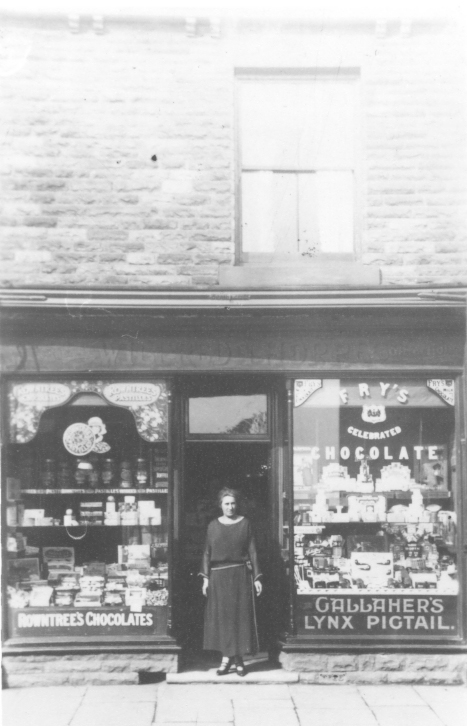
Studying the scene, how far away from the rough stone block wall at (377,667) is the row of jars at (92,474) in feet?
7.63

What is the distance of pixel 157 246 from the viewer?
6.84 m

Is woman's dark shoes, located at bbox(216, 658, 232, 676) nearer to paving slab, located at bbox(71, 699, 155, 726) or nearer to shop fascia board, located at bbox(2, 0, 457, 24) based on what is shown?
Result: paving slab, located at bbox(71, 699, 155, 726)

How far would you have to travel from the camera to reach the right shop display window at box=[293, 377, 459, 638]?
272 inches

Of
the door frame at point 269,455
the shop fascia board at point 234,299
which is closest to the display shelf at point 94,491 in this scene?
the door frame at point 269,455

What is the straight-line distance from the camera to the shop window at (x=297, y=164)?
23.3 ft

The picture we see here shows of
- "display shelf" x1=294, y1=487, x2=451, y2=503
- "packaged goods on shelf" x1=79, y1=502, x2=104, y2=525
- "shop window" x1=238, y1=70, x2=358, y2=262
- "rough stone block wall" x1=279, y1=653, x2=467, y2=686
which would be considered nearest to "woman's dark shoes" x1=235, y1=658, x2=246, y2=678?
"rough stone block wall" x1=279, y1=653, x2=467, y2=686

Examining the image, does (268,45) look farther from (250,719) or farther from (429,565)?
(250,719)

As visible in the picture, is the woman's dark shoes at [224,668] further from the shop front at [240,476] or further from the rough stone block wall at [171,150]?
the rough stone block wall at [171,150]

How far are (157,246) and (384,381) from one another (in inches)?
106

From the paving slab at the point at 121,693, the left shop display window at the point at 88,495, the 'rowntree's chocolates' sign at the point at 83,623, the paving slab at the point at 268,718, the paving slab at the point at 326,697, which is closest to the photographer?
the paving slab at the point at 268,718

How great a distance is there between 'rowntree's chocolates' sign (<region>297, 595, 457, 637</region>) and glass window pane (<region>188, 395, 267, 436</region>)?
1788mm

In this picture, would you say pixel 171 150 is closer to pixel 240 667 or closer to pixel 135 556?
pixel 135 556

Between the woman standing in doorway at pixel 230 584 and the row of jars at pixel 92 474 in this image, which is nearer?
the woman standing in doorway at pixel 230 584

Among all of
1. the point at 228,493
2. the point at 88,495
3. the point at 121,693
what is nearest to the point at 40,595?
the point at 88,495
